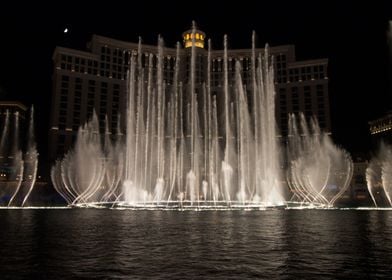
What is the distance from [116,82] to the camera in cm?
10050

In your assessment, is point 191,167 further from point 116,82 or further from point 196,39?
point 196,39

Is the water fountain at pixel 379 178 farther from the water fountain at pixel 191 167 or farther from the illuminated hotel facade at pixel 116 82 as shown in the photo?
the illuminated hotel facade at pixel 116 82

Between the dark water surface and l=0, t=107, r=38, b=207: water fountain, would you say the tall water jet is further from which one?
l=0, t=107, r=38, b=207: water fountain

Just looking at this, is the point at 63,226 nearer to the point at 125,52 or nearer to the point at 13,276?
the point at 13,276

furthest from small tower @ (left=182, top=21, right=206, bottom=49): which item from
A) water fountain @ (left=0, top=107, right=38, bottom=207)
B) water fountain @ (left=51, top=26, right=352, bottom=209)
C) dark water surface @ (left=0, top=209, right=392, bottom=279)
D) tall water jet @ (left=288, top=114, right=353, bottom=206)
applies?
dark water surface @ (left=0, top=209, right=392, bottom=279)

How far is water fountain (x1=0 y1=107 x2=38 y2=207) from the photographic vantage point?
59.9 meters

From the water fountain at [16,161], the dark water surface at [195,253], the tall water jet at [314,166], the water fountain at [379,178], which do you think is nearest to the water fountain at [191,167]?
the tall water jet at [314,166]

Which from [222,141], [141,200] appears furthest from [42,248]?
[222,141]

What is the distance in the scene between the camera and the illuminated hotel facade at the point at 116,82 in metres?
93.1

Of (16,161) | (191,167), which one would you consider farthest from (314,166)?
(16,161)

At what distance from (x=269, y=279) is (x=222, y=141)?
89.7 meters

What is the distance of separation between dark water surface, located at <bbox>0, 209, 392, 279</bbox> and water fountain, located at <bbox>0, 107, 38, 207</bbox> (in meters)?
43.1

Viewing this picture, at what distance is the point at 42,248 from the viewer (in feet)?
40.5

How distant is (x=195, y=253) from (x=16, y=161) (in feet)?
290
